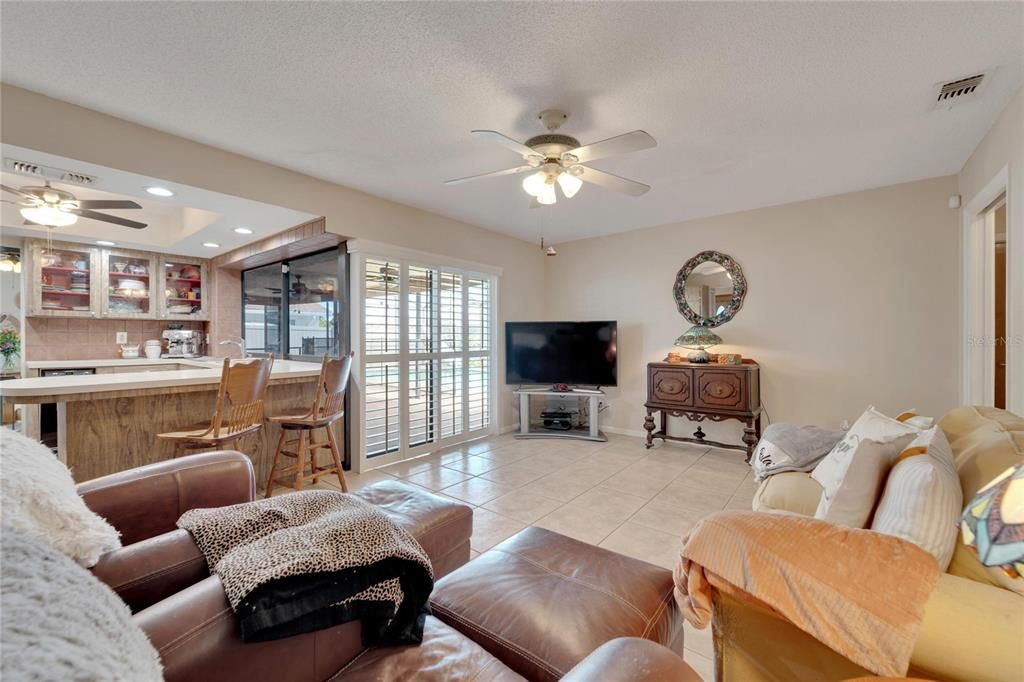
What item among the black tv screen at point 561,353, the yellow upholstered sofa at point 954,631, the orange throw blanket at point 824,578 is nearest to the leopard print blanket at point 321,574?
the orange throw blanket at point 824,578

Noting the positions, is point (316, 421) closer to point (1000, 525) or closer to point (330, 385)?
point (330, 385)

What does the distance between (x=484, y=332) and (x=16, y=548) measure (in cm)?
430

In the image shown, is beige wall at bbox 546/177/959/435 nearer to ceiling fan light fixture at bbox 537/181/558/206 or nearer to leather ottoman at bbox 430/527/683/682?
ceiling fan light fixture at bbox 537/181/558/206

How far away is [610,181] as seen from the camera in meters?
2.42

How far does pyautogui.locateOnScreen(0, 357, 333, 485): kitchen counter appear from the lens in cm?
220

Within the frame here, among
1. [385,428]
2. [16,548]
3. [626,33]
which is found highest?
[626,33]

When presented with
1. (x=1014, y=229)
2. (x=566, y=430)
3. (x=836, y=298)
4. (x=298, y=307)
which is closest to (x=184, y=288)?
(x=298, y=307)

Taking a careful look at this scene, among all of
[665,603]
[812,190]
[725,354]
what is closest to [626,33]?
[665,603]

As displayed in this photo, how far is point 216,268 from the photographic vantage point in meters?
5.00

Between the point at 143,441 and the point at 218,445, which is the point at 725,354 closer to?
the point at 218,445

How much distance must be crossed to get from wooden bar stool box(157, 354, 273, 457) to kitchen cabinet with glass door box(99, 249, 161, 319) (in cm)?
304

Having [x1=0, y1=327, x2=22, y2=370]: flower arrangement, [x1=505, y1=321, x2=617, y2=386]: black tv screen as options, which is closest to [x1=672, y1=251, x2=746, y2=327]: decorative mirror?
[x1=505, y1=321, x2=617, y2=386]: black tv screen

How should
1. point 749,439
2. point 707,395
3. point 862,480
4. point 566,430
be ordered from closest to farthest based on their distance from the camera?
point 862,480 < point 749,439 < point 707,395 < point 566,430

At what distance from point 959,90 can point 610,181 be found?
168 cm
